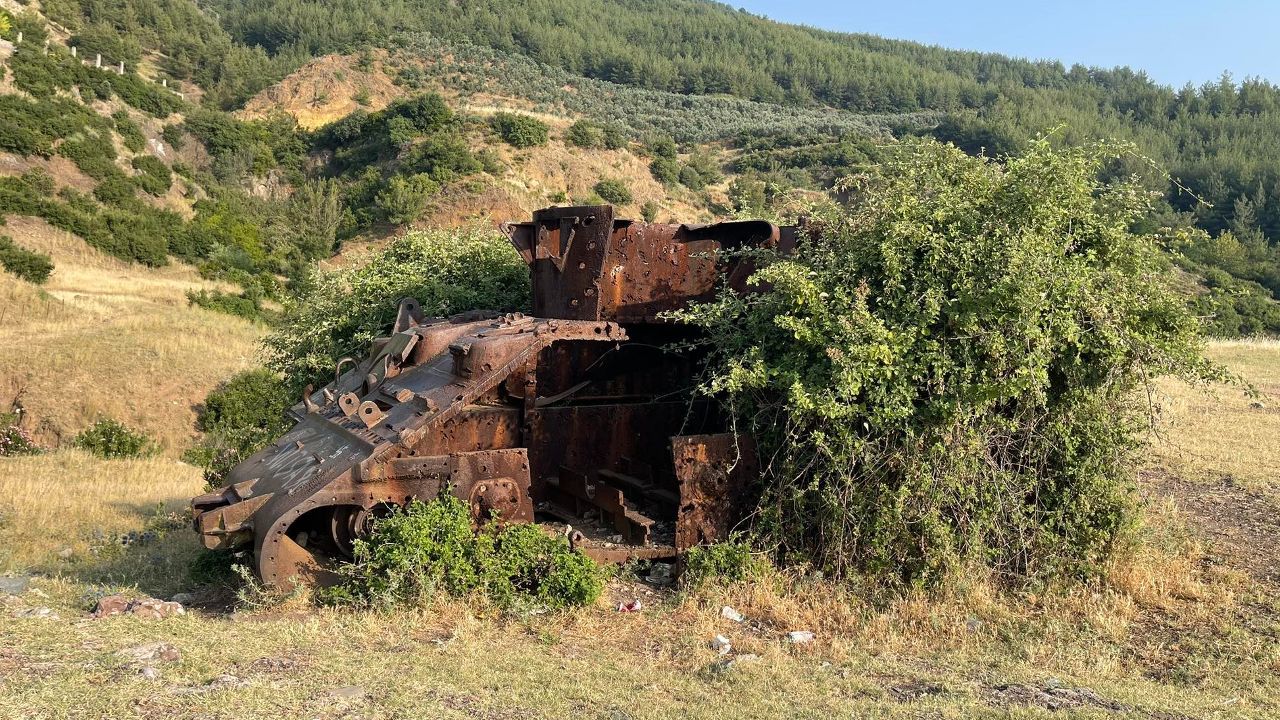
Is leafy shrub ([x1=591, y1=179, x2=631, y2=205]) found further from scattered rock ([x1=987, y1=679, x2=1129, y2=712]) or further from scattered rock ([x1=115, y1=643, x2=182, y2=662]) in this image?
scattered rock ([x1=987, y1=679, x2=1129, y2=712])

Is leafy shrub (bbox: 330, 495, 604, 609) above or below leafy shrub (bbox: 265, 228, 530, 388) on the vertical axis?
below

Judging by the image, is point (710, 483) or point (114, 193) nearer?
point (710, 483)

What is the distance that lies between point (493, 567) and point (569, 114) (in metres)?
52.1

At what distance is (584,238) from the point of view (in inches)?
338

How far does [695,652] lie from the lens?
Answer: 596 cm

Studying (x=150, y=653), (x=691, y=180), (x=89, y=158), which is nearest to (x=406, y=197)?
(x=89, y=158)

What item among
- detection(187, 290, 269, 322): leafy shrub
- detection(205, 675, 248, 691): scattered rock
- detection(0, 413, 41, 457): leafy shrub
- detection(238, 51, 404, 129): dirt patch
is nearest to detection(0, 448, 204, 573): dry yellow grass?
detection(0, 413, 41, 457): leafy shrub

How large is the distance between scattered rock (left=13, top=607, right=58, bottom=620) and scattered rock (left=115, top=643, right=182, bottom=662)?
3.80 ft

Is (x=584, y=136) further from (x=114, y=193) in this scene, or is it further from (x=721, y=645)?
(x=721, y=645)

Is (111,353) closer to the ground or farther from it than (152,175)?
closer to the ground

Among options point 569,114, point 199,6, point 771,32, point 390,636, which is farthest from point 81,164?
point 771,32

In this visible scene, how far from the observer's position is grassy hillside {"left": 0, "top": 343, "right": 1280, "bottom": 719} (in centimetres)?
489

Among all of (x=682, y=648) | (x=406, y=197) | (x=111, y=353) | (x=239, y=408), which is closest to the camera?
(x=682, y=648)

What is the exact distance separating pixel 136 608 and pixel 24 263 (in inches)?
882
